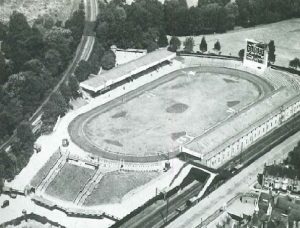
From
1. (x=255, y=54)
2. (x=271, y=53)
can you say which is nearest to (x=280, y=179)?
(x=255, y=54)

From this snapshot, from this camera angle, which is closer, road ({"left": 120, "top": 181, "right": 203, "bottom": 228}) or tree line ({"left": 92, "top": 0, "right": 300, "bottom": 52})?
road ({"left": 120, "top": 181, "right": 203, "bottom": 228})

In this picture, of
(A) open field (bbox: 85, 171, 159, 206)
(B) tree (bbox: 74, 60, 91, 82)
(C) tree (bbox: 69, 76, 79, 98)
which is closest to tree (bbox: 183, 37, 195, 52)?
(B) tree (bbox: 74, 60, 91, 82)

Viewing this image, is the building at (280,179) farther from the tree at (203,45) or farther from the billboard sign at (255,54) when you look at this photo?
the tree at (203,45)

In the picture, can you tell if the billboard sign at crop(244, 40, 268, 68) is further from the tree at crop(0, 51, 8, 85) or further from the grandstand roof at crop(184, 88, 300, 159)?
the tree at crop(0, 51, 8, 85)

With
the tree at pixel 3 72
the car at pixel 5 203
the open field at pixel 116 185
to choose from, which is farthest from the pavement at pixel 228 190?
the tree at pixel 3 72

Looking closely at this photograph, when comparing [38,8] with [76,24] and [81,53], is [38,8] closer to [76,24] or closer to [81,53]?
[76,24]

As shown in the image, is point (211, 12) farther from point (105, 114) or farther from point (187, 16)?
point (105, 114)

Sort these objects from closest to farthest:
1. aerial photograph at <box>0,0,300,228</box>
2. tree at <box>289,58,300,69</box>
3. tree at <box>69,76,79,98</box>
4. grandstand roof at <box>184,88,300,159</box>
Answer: aerial photograph at <box>0,0,300,228</box>, grandstand roof at <box>184,88,300,159</box>, tree at <box>69,76,79,98</box>, tree at <box>289,58,300,69</box>
